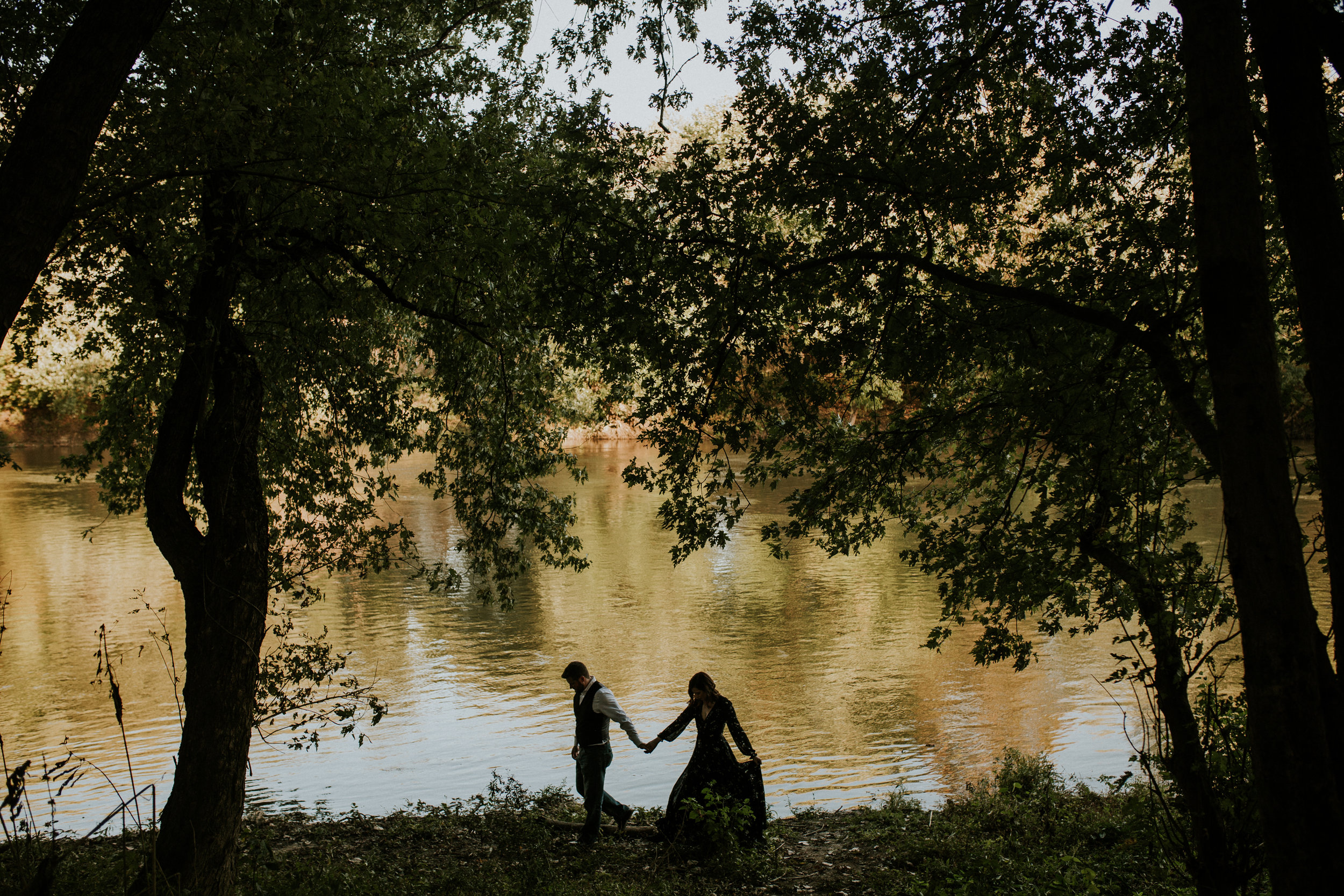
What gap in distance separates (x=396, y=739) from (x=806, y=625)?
788 cm

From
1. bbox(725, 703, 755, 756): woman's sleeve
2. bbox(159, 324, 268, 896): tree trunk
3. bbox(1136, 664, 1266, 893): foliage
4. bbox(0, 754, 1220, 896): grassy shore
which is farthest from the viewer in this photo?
bbox(725, 703, 755, 756): woman's sleeve

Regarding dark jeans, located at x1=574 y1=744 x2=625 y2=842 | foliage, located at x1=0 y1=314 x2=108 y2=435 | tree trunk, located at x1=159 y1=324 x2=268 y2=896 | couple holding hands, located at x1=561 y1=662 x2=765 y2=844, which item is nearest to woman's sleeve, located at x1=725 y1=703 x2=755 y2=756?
couple holding hands, located at x1=561 y1=662 x2=765 y2=844

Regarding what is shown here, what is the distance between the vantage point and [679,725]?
7359 mm

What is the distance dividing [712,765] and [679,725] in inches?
16.2

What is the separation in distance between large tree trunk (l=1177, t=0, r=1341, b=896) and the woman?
15.2 feet

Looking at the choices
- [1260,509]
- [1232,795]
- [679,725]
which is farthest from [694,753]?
[1260,509]

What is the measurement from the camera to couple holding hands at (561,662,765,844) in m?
7.25

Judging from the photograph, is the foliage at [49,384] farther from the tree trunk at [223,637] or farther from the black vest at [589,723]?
the black vest at [589,723]

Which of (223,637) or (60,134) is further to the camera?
(223,637)

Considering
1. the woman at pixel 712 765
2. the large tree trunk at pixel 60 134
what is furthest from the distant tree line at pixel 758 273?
the large tree trunk at pixel 60 134

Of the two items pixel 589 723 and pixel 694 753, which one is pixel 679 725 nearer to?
pixel 694 753

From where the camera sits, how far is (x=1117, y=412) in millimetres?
6273

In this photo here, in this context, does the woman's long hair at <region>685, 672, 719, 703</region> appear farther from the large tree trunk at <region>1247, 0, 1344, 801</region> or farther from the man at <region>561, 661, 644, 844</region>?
the large tree trunk at <region>1247, 0, 1344, 801</region>

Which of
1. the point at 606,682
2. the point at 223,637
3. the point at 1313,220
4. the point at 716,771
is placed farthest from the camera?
the point at 606,682
